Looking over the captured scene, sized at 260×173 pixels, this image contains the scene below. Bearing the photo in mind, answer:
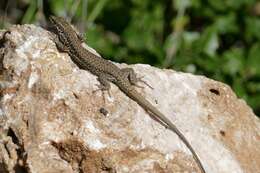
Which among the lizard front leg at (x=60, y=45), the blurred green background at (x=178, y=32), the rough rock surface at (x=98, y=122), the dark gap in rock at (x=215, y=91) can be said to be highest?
the lizard front leg at (x=60, y=45)

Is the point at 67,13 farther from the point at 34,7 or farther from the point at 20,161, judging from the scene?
the point at 20,161

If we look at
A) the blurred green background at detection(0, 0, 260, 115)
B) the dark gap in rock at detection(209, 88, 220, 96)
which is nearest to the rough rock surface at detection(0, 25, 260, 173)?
the dark gap in rock at detection(209, 88, 220, 96)

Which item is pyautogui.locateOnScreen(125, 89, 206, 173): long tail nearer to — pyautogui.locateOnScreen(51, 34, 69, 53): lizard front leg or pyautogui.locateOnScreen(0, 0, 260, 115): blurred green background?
pyautogui.locateOnScreen(51, 34, 69, 53): lizard front leg

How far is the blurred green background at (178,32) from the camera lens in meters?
7.20

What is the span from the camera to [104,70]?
17.8 ft

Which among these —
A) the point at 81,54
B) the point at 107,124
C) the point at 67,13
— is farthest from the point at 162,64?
the point at 107,124

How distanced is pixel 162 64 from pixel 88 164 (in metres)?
2.77

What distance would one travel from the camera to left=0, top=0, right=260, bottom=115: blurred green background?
7.20 metres

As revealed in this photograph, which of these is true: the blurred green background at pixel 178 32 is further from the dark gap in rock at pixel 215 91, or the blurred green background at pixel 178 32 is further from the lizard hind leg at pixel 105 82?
the dark gap in rock at pixel 215 91

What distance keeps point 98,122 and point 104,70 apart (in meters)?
0.78

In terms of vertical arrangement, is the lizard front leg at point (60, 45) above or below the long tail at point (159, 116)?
above

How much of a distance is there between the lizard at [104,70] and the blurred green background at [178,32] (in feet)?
2.88

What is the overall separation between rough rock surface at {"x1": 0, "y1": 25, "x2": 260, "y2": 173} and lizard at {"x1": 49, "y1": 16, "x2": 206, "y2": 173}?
0.05 meters

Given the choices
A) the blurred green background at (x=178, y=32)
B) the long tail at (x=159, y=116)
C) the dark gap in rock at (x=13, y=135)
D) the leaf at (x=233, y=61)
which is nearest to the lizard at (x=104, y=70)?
the long tail at (x=159, y=116)
